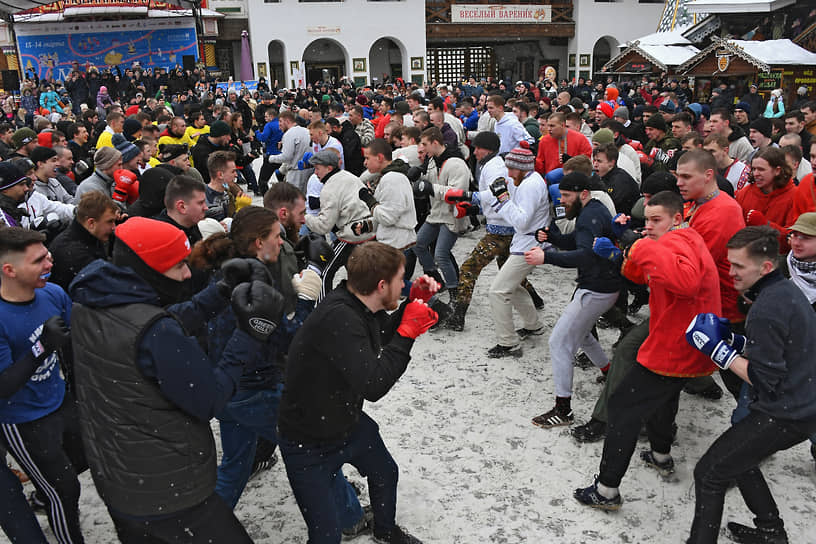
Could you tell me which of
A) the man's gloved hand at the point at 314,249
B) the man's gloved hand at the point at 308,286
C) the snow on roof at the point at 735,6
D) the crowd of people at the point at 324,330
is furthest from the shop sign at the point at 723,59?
the man's gloved hand at the point at 308,286

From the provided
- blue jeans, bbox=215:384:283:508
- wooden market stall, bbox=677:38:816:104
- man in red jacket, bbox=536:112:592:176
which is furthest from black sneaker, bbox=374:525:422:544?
wooden market stall, bbox=677:38:816:104

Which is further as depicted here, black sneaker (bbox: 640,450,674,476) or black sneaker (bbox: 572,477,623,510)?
black sneaker (bbox: 640,450,674,476)

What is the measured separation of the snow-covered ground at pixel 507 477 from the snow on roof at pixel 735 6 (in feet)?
50.4

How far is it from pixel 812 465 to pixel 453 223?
345cm

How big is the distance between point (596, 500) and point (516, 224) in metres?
2.23

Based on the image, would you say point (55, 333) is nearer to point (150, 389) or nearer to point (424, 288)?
point (150, 389)

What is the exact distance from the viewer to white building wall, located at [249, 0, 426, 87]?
27812 millimetres

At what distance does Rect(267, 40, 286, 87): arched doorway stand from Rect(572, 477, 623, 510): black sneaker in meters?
29.1

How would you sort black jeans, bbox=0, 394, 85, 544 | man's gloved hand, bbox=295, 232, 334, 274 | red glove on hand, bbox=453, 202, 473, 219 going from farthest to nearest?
red glove on hand, bbox=453, 202, 473, 219
man's gloved hand, bbox=295, 232, 334, 274
black jeans, bbox=0, 394, 85, 544

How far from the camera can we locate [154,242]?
87.3 inches

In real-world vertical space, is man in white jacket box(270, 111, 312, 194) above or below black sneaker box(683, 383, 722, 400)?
above

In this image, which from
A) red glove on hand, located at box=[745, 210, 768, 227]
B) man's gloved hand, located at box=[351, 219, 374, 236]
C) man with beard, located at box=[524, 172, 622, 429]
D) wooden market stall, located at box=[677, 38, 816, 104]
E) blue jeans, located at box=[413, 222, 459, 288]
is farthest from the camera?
wooden market stall, located at box=[677, 38, 816, 104]

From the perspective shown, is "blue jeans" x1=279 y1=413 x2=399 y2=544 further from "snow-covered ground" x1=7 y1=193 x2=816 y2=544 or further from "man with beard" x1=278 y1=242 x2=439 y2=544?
"snow-covered ground" x1=7 y1=193 x2=816 y2=544

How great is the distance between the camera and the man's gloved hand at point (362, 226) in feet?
17.4
